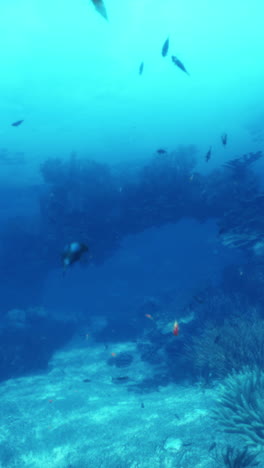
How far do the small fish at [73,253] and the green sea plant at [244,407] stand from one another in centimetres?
443

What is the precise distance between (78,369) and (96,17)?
52.8ft

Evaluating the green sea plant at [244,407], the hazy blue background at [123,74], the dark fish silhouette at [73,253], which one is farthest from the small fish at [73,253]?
the hazy blue background at [123,74]

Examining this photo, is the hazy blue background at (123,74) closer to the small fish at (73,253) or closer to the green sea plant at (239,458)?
the small fish at (73,253)

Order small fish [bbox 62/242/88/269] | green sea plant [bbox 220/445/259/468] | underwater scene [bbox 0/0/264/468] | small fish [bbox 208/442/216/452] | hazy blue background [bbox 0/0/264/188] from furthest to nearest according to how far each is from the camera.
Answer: hazy blue background [bbox 0/0/264/188]
underwater scene [bbox 0/0/264/468]
small fish [bbox 208/442/216/452]
green sea plant [bbox 220/445/259/468]
small fish [bbox 62/242/88/269]

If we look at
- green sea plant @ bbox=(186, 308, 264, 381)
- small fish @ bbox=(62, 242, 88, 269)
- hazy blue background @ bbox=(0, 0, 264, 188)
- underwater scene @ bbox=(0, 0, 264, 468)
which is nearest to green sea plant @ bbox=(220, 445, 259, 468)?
underwater scene @ bbox=(0, 0, 264, 468)

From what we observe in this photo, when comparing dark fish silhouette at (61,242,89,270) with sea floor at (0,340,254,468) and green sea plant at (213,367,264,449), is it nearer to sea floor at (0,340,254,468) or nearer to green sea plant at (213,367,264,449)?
sea floor at (0,340,254,468)

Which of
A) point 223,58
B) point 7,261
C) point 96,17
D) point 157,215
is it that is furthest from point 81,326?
point 223,58

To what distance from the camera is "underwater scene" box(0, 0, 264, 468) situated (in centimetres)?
625

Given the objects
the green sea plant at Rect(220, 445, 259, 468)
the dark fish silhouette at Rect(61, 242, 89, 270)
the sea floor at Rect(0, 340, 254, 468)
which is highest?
the dark fish silhouette at Rect(61, 242, 89, 270)

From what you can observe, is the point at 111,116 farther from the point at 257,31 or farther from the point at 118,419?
the point at 118,419

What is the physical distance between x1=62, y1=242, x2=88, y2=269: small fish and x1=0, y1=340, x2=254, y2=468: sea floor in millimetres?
4113

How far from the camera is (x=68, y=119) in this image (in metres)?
22.5

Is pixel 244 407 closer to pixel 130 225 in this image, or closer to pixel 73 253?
pixel 73 253

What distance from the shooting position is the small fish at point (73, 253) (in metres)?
3.22
